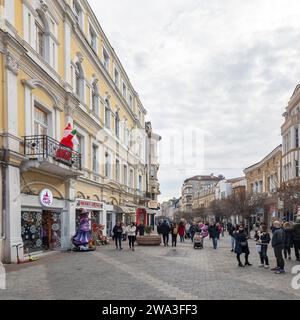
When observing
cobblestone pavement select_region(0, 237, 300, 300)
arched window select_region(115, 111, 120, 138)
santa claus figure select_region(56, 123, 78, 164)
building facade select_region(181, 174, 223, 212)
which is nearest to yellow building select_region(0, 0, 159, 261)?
santa claus figure select_region(56, 123, 78, 164)

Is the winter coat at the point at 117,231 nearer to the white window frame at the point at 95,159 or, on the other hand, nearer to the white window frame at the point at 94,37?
the white window frame at the point at 95,159

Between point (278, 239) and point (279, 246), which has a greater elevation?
point (278, 239)

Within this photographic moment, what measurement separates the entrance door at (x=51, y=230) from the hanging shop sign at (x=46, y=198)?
85cm

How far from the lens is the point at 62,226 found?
20.3m

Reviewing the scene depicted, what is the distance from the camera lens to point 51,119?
750 inches

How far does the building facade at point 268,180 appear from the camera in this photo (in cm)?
4612

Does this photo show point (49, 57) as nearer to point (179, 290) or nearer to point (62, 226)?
point (62, 226)

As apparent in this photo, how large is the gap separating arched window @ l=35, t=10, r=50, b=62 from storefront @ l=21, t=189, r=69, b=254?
6501mm

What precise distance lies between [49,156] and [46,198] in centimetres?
216

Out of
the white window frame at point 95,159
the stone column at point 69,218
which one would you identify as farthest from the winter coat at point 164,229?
the white window frame at point 95,159

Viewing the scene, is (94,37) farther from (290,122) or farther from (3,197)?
(290,122)

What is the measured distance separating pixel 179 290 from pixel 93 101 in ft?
65.8

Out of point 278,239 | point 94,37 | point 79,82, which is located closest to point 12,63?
point 79,82
